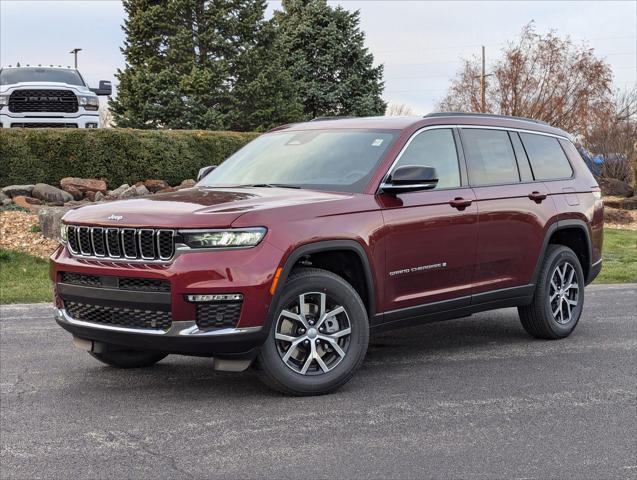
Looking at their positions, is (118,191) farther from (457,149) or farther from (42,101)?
(457,149)

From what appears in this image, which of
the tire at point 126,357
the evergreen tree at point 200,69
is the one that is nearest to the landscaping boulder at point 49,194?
the tire at point 126,357

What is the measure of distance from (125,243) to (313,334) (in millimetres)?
1320

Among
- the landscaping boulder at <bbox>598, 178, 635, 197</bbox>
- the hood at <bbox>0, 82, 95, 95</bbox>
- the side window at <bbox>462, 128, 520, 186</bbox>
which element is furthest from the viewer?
the landscaping boulder at <bbox>598, 178, 635, 197</bbox>

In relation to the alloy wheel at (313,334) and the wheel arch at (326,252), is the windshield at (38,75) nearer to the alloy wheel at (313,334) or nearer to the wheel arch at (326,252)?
the wheel arch at (326,252)

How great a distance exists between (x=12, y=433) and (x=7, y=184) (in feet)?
43.5

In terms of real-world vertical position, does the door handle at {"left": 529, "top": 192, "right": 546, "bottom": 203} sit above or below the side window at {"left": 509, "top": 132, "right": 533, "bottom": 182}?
below

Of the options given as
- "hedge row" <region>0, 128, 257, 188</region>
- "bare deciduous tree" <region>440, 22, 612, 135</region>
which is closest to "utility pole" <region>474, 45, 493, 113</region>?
"bare deciduous tree" <region>440, 22, 612, 135</region>

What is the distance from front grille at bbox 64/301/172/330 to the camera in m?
5.59

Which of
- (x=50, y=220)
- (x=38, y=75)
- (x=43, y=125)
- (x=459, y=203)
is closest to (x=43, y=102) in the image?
(x=43, y=125)

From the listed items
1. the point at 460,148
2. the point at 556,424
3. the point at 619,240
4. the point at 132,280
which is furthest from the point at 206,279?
the point at 619,240

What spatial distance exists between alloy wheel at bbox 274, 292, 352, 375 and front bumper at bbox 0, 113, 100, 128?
14545 millimetres

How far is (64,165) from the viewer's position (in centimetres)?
1792

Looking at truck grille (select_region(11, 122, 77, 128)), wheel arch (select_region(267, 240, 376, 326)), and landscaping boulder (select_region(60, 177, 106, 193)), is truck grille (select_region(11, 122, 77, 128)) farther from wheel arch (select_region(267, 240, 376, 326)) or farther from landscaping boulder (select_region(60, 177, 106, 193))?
wheel arch (select_region(267, 240, 376, 326))

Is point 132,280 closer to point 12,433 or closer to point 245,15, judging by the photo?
point 12,433
